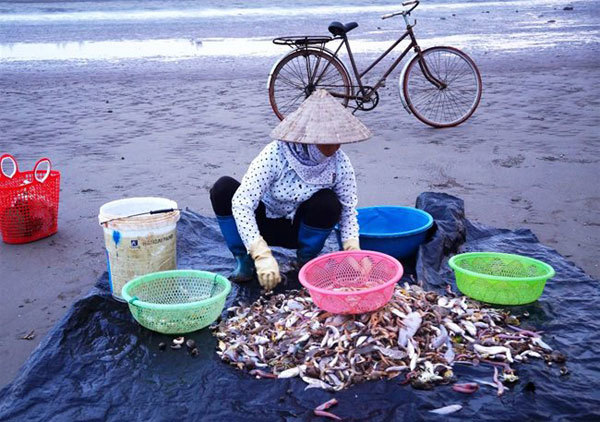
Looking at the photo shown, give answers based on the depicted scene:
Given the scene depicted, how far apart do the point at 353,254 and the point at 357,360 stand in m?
0.69

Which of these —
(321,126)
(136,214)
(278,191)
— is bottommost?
(136,214)

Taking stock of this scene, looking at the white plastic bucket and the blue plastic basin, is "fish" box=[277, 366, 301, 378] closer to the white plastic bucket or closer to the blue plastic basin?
the white plastic bucket

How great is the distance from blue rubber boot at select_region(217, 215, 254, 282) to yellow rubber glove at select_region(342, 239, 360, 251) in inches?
20.8

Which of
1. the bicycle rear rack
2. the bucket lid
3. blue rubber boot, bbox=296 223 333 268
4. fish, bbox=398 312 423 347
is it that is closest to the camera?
fish, bbox=398 312 423 347

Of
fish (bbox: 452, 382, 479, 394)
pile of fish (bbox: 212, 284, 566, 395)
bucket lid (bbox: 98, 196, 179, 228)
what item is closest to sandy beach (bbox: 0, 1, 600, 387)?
bucket lid (bbox: 98, 196, 179, 228)

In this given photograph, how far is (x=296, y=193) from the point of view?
117 inches

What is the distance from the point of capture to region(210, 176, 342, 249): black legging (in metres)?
2.96

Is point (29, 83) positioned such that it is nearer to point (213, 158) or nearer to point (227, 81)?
point (227, 81)

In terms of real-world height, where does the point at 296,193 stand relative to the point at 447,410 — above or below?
above

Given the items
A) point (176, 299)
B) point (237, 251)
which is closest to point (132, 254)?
point (176, 299)

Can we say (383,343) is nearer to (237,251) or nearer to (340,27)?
(237,251)

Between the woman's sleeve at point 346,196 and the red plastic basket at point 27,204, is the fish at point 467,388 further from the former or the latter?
the red plastic basket at point 27,204

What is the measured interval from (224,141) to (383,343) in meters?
4.30

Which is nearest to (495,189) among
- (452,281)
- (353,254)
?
(452,281)
